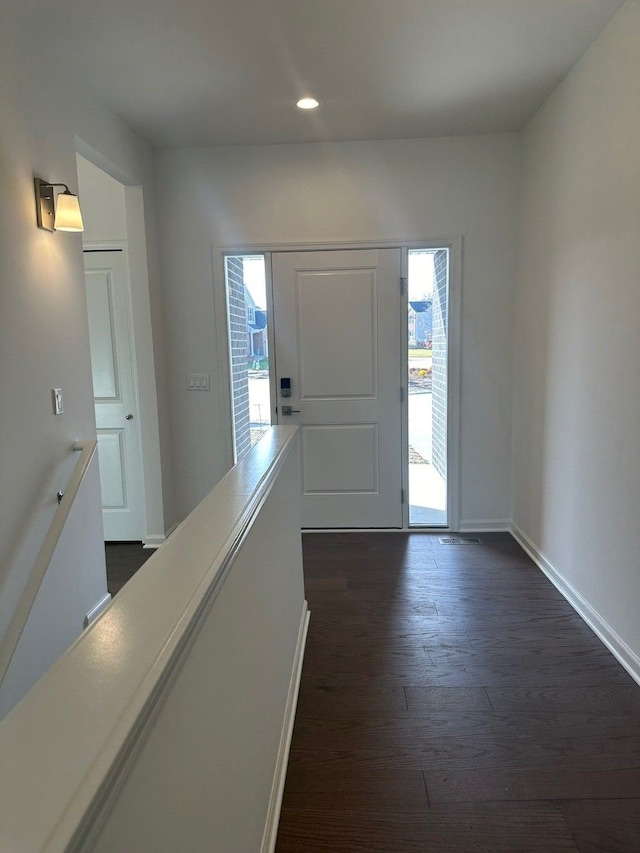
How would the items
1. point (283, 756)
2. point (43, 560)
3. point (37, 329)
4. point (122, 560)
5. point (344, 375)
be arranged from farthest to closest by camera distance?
point (344, 375) → point (122, 560) → point (37, 329) → point (43, 560) → point (283, 756)

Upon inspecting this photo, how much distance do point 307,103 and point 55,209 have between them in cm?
154

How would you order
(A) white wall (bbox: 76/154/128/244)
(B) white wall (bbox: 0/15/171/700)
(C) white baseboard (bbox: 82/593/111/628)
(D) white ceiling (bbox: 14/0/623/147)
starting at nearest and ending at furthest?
(B) white wall (bbox: 0/15/171/700)
(D) white ceiling (bbox: 14/0/623/147)
(C) white baseboard (bbox: 82/593/111/628)
(A) white wall (bbox: 76/154/128/244)

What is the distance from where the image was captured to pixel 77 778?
518mm

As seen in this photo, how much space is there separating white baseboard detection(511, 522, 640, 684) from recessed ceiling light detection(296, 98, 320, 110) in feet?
9.50

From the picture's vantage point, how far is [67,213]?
236cm

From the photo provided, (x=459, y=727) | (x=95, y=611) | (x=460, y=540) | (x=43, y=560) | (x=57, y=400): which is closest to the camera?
(x=459, y=727)

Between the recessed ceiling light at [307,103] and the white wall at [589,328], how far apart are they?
130cm

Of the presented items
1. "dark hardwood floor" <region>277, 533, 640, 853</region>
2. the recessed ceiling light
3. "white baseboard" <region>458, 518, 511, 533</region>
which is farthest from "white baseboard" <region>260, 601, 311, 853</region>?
the recessed ceiling light

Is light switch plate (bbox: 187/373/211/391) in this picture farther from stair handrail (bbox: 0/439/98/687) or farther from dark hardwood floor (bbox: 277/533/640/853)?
dark hardwood floor (bbox: 277/533/640/853)

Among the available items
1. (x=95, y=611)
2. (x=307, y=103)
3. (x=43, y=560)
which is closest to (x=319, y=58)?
(x=307, y=103)

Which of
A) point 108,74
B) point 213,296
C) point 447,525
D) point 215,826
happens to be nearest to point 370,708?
point 215,826

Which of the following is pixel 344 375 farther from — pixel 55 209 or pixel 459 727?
pixel 459 727

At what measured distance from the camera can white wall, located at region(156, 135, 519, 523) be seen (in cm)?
371

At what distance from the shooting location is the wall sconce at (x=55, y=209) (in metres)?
2.34
